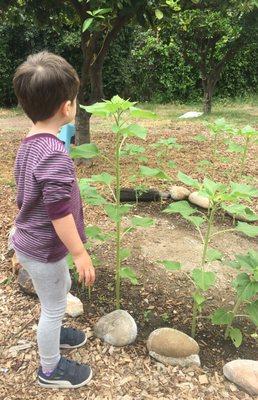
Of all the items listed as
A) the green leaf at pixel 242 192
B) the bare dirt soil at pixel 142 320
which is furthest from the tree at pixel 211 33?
the green leaf at pixel 242 192

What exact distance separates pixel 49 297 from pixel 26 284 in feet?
2.61

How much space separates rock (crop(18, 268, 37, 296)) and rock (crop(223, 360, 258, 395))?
1.16m

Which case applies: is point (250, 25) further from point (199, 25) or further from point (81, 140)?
point (81, 140)

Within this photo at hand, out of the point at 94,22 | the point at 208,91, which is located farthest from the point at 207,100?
the point at 94,22

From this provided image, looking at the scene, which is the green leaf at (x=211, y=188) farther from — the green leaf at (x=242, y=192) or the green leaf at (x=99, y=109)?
the green leaf at (x=99, y=109)

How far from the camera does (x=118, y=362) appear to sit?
6.86 feet

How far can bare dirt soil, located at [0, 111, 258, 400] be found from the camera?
1.96 m

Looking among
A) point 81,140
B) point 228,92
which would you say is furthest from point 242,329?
point 228,92

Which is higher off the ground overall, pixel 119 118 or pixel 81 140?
pixel 119 118

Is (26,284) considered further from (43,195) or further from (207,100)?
(207,100)

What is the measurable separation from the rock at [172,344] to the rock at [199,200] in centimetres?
196

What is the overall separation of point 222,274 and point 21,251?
5.19 feet

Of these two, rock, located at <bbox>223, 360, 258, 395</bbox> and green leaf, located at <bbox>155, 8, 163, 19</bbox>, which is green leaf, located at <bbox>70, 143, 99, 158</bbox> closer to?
rock, located at <bbox>223, 360, 258, 395</bbox>

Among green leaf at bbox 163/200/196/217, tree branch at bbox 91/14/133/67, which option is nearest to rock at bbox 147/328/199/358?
green leaf at bbox 163/200/196/217
